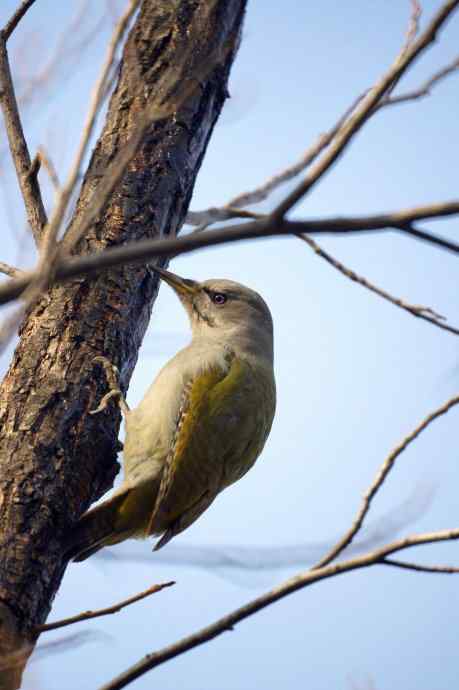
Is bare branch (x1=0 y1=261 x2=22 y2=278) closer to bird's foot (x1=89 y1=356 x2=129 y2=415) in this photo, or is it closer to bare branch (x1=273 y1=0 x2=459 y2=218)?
bird's foot (x1=89 y1=356 x2=129 y2=415)

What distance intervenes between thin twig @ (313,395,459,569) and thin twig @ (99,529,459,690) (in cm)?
10

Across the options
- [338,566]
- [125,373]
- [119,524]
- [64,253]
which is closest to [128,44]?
[125,373]

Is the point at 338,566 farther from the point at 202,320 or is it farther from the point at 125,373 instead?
the point at 202,320

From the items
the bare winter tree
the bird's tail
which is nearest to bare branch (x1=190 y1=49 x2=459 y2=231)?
the bare winter tree

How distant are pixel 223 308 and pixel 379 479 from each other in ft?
10.3

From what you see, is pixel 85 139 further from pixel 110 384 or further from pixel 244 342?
pixel 244 342

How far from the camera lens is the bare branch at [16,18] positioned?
3.97 meters

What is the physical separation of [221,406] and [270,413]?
0.39m

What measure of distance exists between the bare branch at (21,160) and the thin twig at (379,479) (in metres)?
2.16

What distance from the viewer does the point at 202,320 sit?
5.55 metres

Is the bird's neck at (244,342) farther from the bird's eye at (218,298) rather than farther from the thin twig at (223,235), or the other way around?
the thin twig at (223,235)

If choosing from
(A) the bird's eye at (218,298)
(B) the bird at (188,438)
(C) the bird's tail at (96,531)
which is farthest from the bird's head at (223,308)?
(C) the bird's tail at (96,531)

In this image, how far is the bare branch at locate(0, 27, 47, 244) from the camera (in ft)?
12.9

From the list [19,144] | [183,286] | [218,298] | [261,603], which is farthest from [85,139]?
[218,298]
